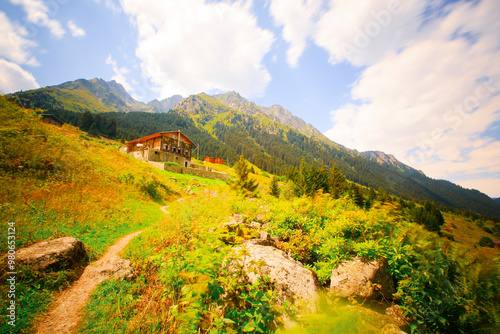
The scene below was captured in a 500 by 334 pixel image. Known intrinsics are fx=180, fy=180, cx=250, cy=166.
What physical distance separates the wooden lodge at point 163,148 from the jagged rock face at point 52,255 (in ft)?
131

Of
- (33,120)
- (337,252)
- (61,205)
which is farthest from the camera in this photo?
(33,120)

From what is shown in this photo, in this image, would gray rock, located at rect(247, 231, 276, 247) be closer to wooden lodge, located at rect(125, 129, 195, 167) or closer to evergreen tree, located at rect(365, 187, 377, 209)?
evergreen tree, located at rect(365, 187, 377, 209)

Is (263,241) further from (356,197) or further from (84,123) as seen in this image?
(84,123)

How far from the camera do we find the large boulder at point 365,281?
3.57m

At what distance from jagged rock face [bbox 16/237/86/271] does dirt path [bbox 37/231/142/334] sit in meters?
0.56

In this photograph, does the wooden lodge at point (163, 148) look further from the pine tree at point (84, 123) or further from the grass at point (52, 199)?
the pine tree at point (84, 123)

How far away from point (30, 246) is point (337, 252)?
8470 mm

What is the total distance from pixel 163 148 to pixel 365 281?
50458mm

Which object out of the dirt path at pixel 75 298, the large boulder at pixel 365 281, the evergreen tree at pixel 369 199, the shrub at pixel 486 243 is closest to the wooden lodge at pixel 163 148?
the dirt path at pixel 75 298

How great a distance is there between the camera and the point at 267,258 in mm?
3852

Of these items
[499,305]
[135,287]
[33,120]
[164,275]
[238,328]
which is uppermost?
[33,120]

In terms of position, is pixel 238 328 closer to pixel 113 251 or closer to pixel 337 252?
pixel 337 252

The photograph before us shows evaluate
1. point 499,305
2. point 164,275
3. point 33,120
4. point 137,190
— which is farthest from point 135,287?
point 33,120

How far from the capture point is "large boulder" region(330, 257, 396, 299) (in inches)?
141
